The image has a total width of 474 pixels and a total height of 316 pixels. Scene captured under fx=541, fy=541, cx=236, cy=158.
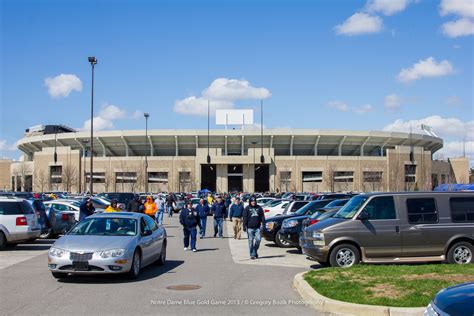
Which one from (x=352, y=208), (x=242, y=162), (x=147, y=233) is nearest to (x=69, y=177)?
(x=242, y=162)

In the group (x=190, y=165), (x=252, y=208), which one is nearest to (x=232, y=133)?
(x=190, y=165)

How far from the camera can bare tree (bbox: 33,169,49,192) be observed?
99.6 m

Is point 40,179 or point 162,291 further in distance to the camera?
point 40,179

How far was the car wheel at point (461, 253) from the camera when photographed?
43.6ft

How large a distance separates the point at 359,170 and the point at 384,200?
285 feet

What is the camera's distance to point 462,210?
1355cm

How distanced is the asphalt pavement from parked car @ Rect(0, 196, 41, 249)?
7.00 feet

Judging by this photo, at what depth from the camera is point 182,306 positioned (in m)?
9.20

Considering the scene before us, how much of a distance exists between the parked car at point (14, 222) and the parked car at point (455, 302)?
14.8m

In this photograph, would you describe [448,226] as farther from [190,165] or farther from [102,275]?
[190,165]

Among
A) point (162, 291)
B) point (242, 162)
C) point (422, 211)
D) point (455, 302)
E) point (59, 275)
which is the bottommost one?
point (162, 291)

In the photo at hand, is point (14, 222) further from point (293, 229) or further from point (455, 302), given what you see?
point (455, 302)

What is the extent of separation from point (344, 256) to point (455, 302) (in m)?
7.98

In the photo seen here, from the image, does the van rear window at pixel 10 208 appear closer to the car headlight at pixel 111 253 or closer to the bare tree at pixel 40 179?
the car headlight at pixel 111 253
